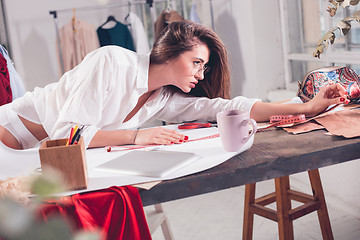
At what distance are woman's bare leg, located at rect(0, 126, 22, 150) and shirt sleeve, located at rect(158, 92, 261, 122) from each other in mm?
590

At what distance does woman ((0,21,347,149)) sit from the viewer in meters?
1.39

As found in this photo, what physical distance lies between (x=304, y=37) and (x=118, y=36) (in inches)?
70.3

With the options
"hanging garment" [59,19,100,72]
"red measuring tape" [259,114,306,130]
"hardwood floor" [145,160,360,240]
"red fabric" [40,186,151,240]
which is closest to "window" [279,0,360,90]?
"hardwood floor" [145,160,360,240]

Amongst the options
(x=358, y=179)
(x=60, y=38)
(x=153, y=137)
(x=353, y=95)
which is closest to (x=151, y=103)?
(x=153, y=137)

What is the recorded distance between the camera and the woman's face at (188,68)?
165 centimetres

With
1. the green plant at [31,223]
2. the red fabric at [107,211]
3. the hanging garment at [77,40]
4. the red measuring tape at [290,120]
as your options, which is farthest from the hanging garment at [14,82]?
the green plant at [31,223]

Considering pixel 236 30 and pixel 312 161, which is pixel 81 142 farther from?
pixel 236 30

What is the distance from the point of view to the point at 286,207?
68.9 inches

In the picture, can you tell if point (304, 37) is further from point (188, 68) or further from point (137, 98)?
point (137, 98)

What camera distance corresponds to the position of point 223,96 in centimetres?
187

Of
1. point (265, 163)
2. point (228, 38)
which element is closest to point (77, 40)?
point (228, 38)

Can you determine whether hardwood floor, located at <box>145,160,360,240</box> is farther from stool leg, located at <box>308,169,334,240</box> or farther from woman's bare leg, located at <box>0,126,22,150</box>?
woman's bare leg, located at <box>0,126,22,150</box>

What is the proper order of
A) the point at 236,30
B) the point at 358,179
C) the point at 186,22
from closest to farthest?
the point at 186,22, the point at 358,179, the point at 236,30

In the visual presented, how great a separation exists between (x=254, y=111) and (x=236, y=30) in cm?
205
